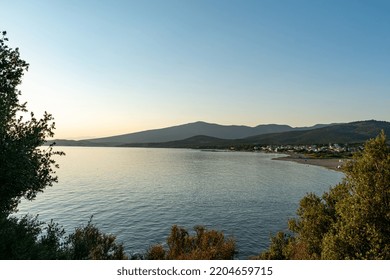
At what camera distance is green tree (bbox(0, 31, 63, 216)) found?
16969 millimetres

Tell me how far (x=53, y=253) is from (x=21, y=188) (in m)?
4.75

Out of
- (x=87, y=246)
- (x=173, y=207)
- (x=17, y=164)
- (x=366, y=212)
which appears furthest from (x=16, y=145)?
(x=173, y=207)

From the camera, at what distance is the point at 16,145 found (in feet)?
57.4

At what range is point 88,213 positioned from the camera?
229 ft

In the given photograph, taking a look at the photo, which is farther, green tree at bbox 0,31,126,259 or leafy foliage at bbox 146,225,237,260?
leafy foliage at bbox 146,225,237,260

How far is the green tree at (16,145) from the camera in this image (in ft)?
55.7

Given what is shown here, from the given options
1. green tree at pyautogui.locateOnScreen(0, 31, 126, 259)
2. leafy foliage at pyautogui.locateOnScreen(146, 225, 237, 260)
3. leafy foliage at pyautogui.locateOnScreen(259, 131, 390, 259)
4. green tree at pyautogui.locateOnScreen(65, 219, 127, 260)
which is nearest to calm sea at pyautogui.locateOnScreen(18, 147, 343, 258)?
leafy foliage at pyautogui.locateOnScreen(146, 225, 237, 260)

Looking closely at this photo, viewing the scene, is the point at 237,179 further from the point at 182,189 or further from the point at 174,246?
the point at 174,246

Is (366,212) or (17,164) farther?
(366,212)

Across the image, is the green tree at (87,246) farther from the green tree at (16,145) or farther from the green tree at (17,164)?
the green tree at (16,145)

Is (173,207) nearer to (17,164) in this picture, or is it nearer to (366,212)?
(366,212)

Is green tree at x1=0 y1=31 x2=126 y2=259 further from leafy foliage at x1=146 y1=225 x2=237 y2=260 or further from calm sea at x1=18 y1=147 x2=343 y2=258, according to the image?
calm sea at x1=18 y1=147 x2=343 y2=258

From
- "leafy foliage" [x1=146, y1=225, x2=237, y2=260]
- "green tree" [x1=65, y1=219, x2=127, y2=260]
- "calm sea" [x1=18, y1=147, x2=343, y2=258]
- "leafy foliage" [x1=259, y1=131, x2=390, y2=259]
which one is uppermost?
"leafy foliage" [x1=259, y1=131, x2=390, y2=259]

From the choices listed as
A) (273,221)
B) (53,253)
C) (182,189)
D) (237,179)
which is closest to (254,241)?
(273,221)
